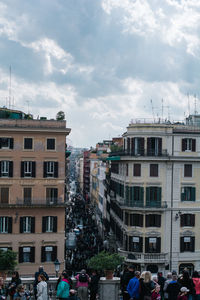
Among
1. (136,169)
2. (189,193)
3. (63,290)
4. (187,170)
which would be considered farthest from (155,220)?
(63,290)

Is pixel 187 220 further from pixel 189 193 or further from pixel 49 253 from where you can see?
pixel 49 253

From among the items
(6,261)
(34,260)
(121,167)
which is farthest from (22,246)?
(121,167)

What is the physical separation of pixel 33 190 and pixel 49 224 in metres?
3.82

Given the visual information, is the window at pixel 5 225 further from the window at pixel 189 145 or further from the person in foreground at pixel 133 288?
the person in foreground at pixel 133 288

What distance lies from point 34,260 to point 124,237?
13444 mm

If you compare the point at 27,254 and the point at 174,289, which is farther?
the point at 27,254

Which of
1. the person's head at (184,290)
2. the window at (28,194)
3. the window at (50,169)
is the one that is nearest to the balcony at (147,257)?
the window at (50,169)

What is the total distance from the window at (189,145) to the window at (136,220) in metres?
9.32

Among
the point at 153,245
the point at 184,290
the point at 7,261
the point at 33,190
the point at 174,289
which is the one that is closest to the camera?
the point at 184,290

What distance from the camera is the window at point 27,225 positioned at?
4938 cm

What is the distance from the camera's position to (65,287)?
811 inches

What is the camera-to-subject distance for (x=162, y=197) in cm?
5691

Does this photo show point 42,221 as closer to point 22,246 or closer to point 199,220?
point 22,246

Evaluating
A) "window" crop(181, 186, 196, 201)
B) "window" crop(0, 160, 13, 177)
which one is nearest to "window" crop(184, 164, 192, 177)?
"window" crop(181, 186, 196, 201)
